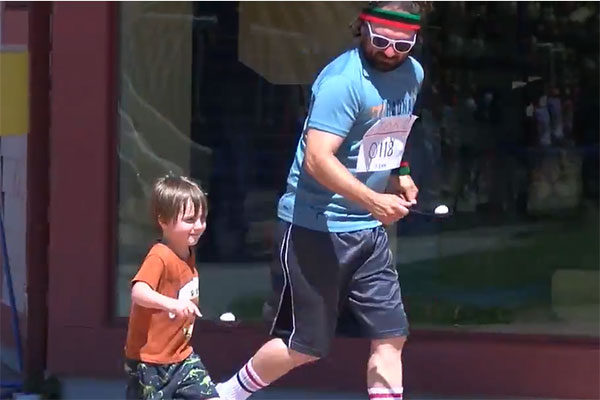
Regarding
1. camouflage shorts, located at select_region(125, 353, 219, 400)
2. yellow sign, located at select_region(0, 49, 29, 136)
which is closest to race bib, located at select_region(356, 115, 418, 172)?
camouflage shorts, located at select_region(125, 353, 219, 400)

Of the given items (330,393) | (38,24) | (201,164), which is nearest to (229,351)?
(330,393)

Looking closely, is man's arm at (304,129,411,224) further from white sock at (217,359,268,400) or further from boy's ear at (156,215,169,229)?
white sock at (217,359,268,400)

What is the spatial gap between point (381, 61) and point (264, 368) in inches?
47.7

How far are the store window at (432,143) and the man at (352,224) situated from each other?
165 cm

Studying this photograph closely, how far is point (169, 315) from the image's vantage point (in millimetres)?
4598

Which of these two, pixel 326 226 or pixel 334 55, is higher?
pixel 334 55

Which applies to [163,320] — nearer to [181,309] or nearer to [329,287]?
[181,309]

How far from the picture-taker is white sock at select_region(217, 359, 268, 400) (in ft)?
16.4

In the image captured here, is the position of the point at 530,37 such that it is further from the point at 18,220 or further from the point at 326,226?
the point at 18,220

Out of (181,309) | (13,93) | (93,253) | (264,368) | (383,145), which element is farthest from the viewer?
(93,253)

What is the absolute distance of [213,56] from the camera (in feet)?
21.9

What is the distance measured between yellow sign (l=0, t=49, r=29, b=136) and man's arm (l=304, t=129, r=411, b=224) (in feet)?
7.16

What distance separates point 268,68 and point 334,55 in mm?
335

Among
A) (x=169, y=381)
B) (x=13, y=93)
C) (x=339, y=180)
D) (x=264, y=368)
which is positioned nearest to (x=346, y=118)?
(x=339, y=180)
